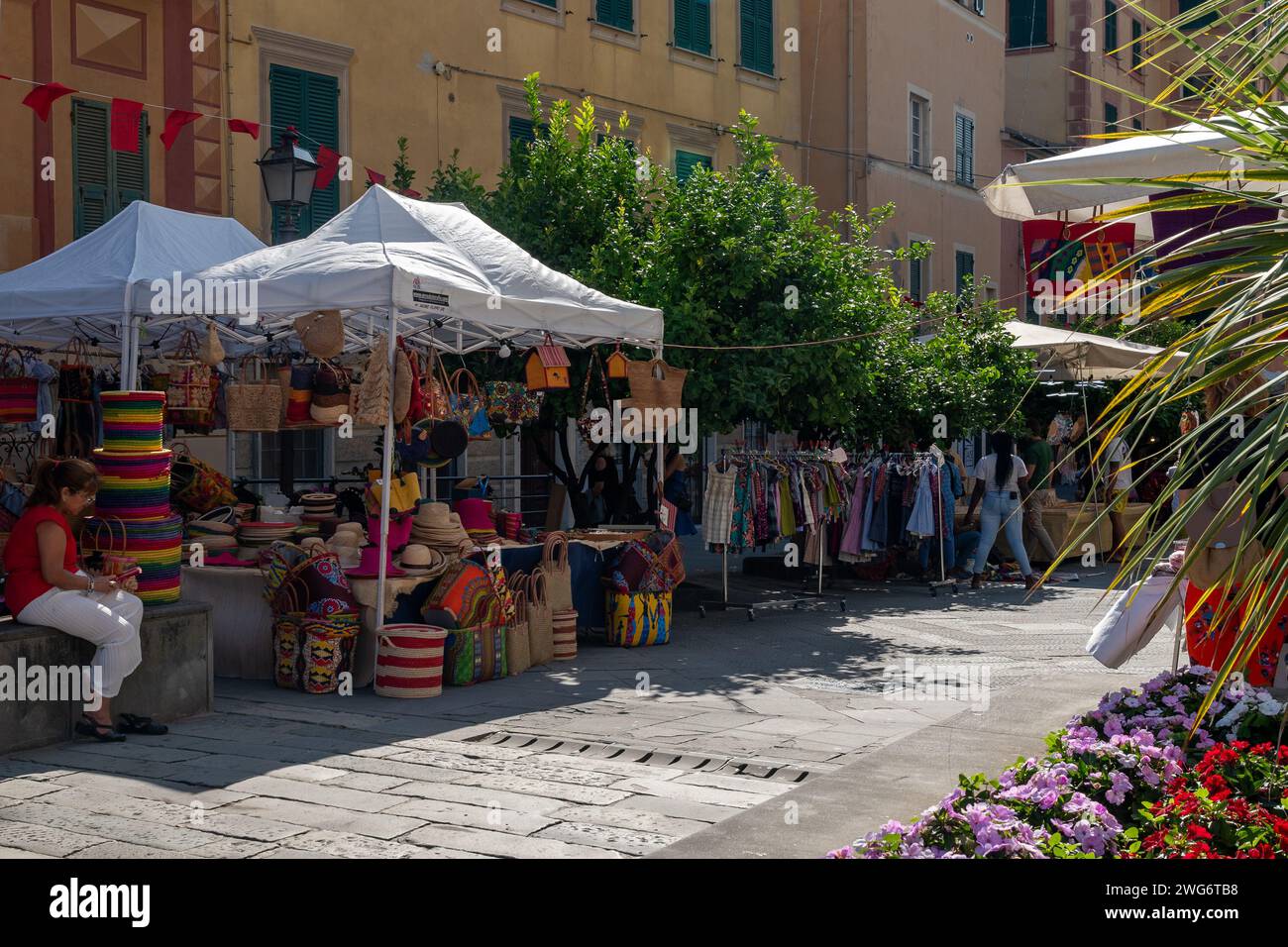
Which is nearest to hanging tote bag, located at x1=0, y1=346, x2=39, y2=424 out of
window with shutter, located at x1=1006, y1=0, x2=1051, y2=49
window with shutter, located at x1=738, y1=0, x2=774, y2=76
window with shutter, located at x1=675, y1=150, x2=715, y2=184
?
window with shutter, located at x1=675, y1=150, x2=715, y2=184

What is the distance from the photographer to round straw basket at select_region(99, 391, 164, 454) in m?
8.41

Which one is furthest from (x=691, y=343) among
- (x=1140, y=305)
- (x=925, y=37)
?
(x=925, y=37)

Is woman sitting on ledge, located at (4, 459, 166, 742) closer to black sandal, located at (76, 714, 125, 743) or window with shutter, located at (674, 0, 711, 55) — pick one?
black sandal, located at (76, 714, 125, 743)

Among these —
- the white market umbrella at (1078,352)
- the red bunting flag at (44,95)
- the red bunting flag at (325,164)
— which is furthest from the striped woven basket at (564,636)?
the white market umbrella at (1078,352)

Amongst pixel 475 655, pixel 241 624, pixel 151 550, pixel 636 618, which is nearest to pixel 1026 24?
pixel 636 618

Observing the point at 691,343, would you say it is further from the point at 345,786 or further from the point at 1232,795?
the point at 1232,795

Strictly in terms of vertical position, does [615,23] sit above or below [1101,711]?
above

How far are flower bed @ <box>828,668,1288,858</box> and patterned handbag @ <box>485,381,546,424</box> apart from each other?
24.0 feet

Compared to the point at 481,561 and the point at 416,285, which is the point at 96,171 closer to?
the point at 416,285

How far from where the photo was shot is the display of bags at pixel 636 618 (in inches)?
459

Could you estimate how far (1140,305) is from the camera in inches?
140

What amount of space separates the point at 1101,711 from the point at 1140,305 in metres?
2.94

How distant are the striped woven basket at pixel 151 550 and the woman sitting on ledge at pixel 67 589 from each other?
0.45 meters
